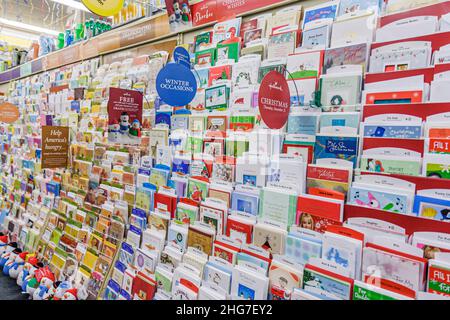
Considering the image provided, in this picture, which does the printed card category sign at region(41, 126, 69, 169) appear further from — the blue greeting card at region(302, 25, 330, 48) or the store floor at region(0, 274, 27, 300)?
the blue greeting card at region(302, 25, 330, 48)

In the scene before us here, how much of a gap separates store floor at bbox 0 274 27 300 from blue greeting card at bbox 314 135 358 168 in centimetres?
350

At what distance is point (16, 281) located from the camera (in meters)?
3.73

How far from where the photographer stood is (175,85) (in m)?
1.99

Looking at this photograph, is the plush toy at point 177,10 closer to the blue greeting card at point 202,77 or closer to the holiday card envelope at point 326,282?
the blue greeting card at point 202,77

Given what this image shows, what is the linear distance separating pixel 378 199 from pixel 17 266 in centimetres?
411

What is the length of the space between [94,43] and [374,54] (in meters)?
3.30

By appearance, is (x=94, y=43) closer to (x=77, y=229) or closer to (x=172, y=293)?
(x=77, y=229)

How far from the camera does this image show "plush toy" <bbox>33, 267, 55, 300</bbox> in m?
3.08

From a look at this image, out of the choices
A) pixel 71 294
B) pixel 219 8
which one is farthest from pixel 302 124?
pixel 71 294

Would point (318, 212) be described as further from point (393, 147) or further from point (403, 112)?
point (403, 112)

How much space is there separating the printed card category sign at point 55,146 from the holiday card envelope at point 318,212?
9.52 ft

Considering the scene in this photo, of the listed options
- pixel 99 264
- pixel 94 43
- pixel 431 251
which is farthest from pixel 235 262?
pixel 94 43

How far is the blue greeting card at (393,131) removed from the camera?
1.41m

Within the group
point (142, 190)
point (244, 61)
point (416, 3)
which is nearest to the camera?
point (416, 3)
